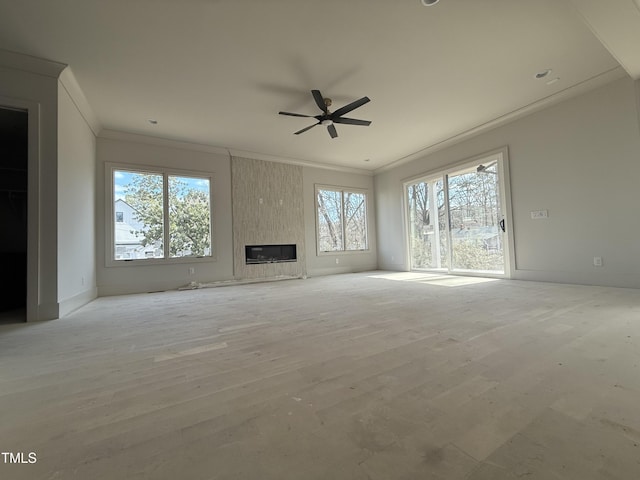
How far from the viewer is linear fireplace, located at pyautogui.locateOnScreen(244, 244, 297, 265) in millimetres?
6066

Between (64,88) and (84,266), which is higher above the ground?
(64,88)

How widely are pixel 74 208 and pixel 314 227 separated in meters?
4.60

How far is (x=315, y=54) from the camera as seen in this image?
312 cm

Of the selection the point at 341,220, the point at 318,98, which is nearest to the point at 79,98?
the point at 318,98

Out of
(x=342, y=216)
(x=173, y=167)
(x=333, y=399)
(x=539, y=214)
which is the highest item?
(x=173, y=167)

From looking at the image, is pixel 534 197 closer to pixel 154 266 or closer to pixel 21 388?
pixel 21 388

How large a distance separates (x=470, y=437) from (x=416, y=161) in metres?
6.67

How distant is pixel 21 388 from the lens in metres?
1.42

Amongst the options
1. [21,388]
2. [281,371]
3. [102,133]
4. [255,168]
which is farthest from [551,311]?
[102,133]

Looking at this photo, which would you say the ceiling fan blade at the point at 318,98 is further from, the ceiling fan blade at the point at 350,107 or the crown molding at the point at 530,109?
the crown molding at the point at 530,109

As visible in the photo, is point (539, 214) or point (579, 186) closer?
point (579, 186)

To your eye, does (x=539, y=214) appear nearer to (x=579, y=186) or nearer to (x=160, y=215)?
(x=579, y=186)

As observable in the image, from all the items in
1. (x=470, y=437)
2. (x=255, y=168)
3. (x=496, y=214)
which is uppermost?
(x=255, y=168)

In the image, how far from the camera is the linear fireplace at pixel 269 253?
607cm
